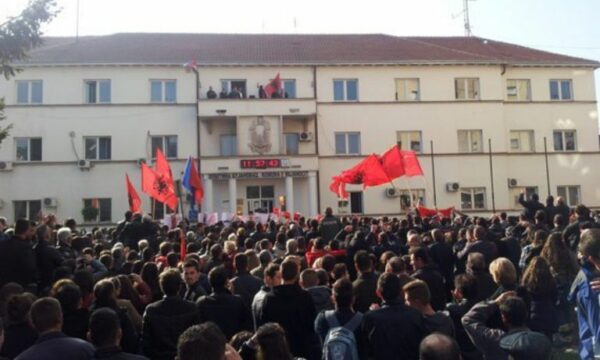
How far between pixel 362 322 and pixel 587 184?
114 ft

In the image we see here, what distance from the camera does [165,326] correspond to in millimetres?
5293

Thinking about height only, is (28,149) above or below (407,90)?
below

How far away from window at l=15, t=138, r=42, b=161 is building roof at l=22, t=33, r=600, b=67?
170 inches

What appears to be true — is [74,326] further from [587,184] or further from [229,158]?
[587,184]

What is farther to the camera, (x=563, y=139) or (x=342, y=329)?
(x=563, y=139)

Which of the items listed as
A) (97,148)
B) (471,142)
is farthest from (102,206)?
(471,142)

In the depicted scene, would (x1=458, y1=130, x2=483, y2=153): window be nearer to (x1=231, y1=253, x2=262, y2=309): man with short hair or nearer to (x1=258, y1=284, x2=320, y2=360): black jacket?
(x1=231, y1=253, x2=262, y2=309): man with short hair

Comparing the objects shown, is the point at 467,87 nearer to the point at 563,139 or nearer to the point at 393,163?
the point at 563,139

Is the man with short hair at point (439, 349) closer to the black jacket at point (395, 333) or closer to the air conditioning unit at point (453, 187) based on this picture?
the black jacket at point (395, 333)

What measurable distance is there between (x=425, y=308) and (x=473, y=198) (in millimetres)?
30265

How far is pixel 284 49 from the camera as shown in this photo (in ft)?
118

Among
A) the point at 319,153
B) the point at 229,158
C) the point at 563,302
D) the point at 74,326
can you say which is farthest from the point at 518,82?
the point at 74,326

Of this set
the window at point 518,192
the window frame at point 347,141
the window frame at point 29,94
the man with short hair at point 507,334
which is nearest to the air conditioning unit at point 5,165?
the window frame at point 29,94

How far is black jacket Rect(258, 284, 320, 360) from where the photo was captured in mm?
5602
